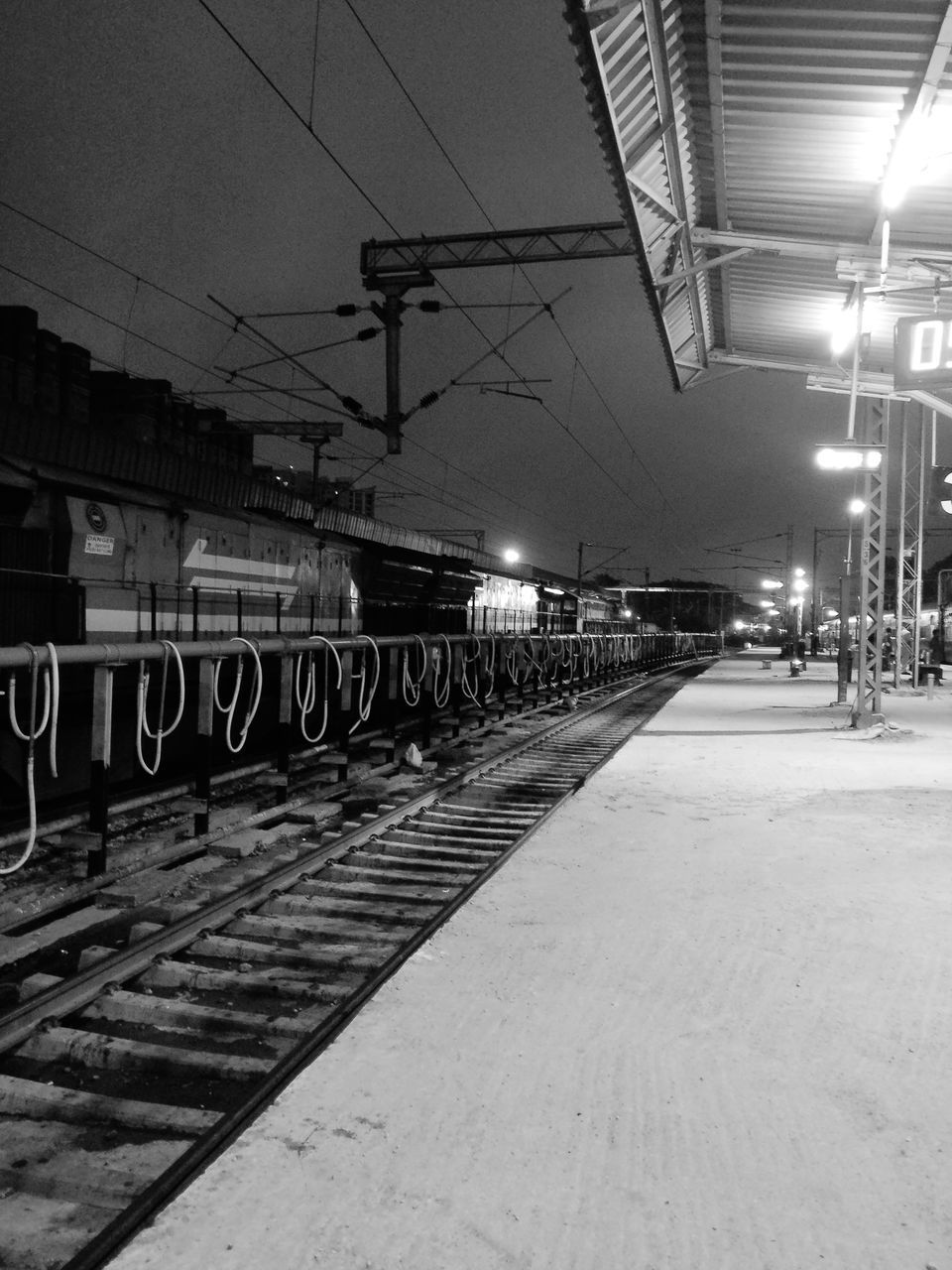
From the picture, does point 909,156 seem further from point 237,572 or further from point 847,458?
point 237,572

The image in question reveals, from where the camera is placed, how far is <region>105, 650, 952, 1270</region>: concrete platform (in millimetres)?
2176

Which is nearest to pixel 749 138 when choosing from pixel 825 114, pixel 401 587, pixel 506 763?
pixel 825 114

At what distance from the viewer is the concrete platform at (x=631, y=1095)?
2.18 metres

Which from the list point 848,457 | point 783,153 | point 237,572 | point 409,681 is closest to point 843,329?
point 848,457

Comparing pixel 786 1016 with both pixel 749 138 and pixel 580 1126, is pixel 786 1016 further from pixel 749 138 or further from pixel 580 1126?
pixel 749 138

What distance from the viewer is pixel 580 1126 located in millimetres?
2678

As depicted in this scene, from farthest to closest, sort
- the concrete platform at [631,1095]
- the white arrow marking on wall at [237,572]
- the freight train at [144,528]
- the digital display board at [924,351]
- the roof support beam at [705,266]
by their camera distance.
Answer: the white arrow marking on wall at [237,572] → the roof support beam at [705,266] → the freight train at [144,528] → the digital display board at [924,351] → the concrete platform at [631,1095]

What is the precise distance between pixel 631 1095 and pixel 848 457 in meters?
10.4

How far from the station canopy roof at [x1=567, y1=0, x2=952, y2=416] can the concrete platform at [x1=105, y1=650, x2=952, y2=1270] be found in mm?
5123

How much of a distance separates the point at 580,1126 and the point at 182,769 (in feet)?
27.5

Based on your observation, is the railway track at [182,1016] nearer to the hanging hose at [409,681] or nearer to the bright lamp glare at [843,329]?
the hanging hose at [409,681]

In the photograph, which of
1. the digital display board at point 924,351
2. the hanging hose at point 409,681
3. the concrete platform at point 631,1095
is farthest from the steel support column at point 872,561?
the concrete platform at point 631,1095

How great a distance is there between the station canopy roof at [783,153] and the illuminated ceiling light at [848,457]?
5.16ft

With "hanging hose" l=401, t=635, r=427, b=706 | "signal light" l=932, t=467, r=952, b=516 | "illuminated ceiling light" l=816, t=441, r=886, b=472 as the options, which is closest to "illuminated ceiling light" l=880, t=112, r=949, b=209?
"illuminated ceiling light" l=816, t=441, r=886, b=472
